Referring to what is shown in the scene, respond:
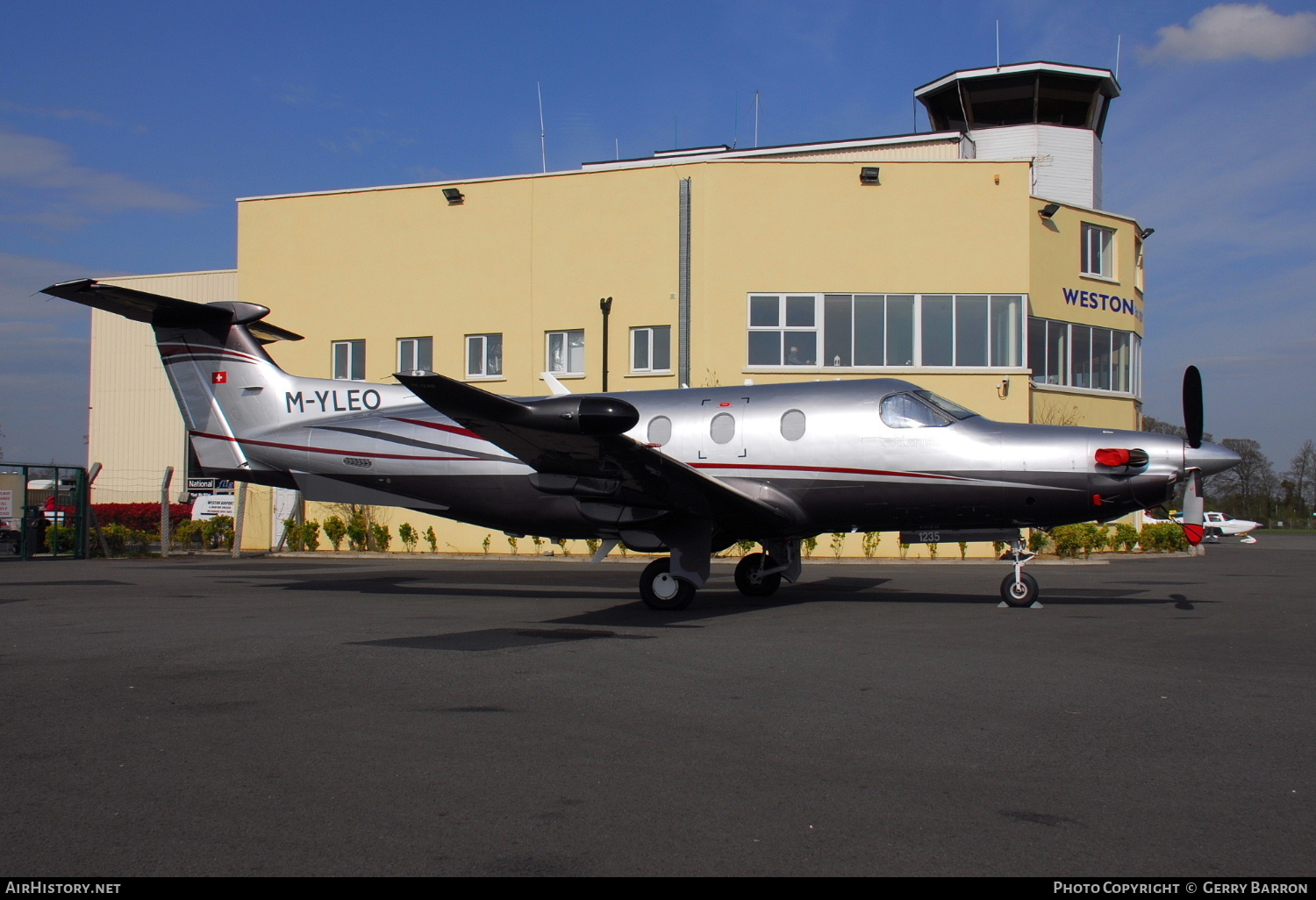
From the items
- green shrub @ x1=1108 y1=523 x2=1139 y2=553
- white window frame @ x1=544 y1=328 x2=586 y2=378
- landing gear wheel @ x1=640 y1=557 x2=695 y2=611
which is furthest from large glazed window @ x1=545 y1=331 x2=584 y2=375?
landing gear wheel @ x1=640 y1=557 x2=695 y2=611

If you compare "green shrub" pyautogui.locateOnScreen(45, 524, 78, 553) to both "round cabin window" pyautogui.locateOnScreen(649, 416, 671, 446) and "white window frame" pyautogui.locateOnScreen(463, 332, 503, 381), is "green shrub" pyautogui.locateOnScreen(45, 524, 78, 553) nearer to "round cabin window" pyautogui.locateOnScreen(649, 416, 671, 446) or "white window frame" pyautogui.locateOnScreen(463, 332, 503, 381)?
"white window frame" pyautogui.locateOnScreen(463, 332, 503, 381)

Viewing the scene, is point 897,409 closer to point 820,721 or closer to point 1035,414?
point 820,721

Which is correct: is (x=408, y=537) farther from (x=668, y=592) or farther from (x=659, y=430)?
(x=668, y=592)

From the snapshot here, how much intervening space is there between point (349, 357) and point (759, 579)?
20284mm

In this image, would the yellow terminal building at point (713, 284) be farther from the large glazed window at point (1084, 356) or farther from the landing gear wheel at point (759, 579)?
the landing gear wheel at point (759, 579)

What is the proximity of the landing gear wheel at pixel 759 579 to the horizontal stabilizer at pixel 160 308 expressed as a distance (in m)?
8.14

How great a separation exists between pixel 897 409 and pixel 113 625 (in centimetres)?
935

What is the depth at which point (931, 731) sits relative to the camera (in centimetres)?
551

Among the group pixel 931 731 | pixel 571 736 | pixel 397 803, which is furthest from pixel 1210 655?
pixel 397 803

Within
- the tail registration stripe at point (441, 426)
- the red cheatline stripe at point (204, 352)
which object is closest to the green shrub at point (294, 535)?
the red cheatline stripe at point (204, 352)

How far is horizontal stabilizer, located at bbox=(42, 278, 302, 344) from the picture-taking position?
12.7 m

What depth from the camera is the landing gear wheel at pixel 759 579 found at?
13.7 m

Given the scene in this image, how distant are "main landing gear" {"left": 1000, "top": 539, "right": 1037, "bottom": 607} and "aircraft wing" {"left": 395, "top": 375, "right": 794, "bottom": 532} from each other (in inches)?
111

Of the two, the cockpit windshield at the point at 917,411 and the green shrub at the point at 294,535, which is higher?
the cockpit windshield at the point at 917,411
